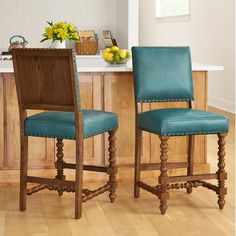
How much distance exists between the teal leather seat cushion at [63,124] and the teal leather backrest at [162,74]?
38 centimetres

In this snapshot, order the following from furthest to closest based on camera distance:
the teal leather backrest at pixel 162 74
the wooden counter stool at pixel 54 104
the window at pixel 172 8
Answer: the window at pixel 172 8
the teal leather backrest at pixel 162 74
the wooden counter stool at pixel 54 104

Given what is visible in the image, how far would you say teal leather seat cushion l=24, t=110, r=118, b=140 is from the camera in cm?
387

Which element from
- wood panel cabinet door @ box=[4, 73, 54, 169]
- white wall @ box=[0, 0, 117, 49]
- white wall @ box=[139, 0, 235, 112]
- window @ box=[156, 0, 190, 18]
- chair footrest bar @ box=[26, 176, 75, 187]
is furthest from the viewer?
window @ box=[156, 0, 190, 18]

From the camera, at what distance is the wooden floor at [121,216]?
12.1ft

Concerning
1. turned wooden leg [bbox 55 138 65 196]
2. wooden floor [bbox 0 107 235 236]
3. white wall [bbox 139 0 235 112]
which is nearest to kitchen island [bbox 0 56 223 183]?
wooden floor [bbox 0 107 235 236]

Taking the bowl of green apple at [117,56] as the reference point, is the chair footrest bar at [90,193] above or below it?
below

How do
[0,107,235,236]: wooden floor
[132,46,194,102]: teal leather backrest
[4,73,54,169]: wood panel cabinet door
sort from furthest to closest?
[4,73,54,169]: wood panel cabinet door
[132,46,194,102]: teal leather backrest
[0,107,235,236]: wooden floor

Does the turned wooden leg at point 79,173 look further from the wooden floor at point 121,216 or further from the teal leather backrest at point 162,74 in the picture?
the teal leather backrest at point 162,74

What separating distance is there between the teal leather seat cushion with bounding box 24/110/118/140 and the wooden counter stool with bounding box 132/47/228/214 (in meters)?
0.30

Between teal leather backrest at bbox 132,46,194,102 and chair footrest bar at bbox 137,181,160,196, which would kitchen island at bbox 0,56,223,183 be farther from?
chair footrest bar at bbox 137,181,160,196

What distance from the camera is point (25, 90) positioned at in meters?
3.96

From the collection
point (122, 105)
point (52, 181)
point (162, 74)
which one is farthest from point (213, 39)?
point (52, 181)

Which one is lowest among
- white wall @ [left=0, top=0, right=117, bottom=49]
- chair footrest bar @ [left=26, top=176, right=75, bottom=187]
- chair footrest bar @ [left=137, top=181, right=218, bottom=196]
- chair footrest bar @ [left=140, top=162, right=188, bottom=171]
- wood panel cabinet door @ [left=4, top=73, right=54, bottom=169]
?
chair footrest bar @ [left=137, top=181, right=218, bottom=196]

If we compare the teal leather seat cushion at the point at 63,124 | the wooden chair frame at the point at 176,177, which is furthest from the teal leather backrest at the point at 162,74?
the teal leather seat cushion at the point at 63,124
